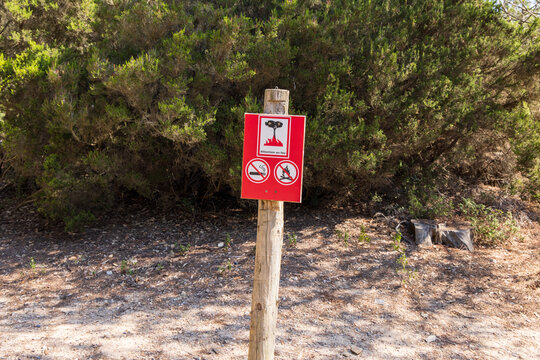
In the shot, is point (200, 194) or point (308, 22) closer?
point (308, 22)

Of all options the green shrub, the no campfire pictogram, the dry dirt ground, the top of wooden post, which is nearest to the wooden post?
the top of wooden post

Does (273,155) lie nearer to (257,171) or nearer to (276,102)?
(257,171)

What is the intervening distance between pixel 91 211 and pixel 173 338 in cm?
354

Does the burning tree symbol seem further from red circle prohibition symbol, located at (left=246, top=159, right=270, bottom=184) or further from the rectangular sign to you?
red circle prohibition symbol, located at (left=246, top=159, right=270, bottom=184)

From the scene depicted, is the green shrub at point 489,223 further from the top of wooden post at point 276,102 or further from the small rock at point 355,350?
the top of wooden post at point 276,102

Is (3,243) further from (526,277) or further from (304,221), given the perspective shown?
(526,277)

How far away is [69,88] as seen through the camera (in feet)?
17.7

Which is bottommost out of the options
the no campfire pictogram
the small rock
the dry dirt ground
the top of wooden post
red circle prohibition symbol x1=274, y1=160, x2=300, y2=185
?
the small rock

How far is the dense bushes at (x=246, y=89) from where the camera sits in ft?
17.4

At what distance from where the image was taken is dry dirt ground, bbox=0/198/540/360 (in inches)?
143

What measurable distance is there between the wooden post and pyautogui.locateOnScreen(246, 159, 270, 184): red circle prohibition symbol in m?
0.19

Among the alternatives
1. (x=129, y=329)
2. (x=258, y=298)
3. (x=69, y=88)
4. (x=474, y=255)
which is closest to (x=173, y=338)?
(x=129, y=329)

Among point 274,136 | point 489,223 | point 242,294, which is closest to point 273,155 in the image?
point 274,136

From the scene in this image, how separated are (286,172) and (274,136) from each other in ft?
0.78
